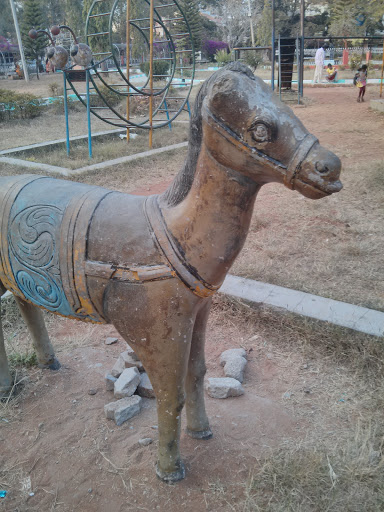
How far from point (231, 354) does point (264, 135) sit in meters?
1.79

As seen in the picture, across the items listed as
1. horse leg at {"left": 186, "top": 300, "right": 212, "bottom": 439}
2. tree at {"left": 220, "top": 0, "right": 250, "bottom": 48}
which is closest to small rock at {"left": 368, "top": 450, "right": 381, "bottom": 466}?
horse leg at {"left": 186, "top": 300, "right": 212, "bottom": 439}

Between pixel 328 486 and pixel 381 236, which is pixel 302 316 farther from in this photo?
pixel 381 236

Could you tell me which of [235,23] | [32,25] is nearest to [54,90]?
[32,25]

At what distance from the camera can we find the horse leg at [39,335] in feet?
8.07

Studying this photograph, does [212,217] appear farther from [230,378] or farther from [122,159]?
[122,159]

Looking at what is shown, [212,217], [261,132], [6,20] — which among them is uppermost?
[6,20]

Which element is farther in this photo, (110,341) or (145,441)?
(110,341)

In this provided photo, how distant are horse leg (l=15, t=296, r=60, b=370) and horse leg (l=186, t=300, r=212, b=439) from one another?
990 mm

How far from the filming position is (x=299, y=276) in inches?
142

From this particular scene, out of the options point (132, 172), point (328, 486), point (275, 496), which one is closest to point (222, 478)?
point (275, 496)

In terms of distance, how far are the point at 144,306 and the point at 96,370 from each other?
4.36 ft

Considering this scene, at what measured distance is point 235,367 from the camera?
8.61ft

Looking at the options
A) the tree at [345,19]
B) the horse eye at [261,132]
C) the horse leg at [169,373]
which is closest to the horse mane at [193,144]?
the horse eye at [261,132]

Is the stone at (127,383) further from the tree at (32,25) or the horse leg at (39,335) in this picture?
the tree at (32,25)
